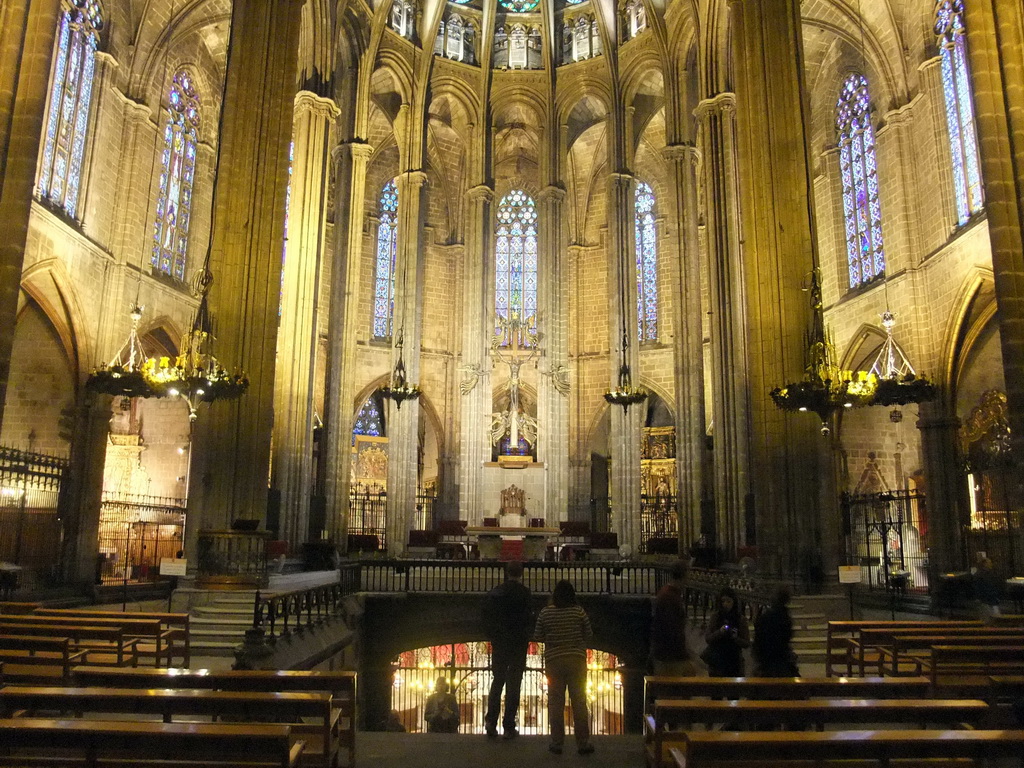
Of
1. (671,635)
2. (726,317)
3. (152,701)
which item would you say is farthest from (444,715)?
(726,317)

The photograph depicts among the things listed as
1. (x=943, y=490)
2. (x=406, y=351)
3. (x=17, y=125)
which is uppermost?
(x=406, y=351)

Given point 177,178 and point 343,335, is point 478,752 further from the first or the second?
point 177,178

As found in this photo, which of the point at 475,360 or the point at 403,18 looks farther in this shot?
the point at 403,18

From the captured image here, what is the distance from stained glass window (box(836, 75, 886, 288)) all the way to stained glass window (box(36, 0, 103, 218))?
21.1m

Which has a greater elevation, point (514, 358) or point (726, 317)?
point (514, 358)

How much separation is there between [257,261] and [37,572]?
951 cm

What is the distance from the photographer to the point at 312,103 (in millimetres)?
22031

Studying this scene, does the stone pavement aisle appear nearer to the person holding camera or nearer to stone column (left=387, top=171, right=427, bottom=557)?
the person holding camera

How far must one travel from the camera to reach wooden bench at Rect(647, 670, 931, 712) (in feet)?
17.6

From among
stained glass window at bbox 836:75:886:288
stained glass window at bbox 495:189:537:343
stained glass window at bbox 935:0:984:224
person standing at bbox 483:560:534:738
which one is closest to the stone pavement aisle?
person standing at bbox 483:560:534:738

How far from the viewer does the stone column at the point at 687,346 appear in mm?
23094

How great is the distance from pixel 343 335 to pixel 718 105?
12.1 m

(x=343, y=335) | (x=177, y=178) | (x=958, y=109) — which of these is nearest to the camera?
(x=958, y=109)

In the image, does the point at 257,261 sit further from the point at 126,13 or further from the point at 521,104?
the point at 521,104
